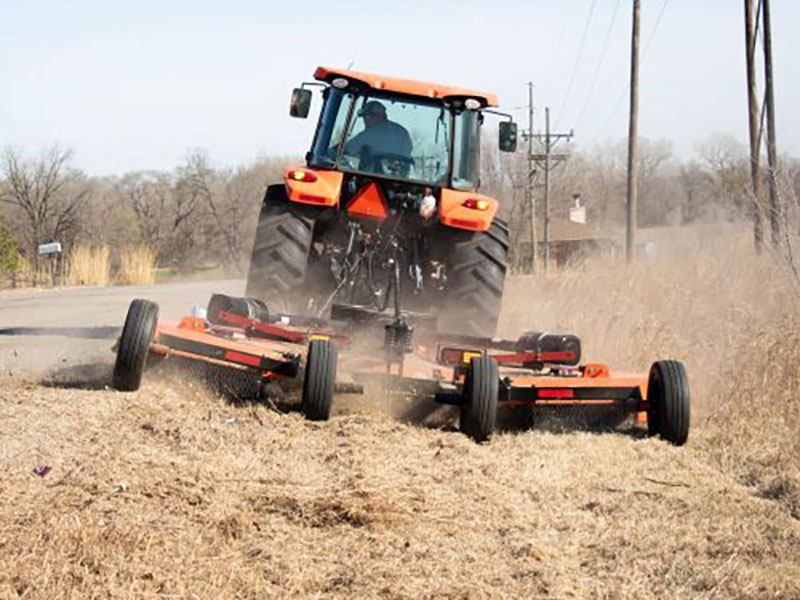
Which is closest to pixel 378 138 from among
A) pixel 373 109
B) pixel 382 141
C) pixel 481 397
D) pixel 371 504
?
pixel 382 141

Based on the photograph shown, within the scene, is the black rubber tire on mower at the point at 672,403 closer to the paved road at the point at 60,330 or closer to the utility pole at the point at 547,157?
the paved road at the point at 60,330

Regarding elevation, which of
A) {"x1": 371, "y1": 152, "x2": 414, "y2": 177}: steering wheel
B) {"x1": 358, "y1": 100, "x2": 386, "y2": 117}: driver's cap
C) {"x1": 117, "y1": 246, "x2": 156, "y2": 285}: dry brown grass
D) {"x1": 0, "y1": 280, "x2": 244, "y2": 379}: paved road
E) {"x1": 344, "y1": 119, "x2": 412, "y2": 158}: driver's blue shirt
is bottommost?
{"x1": 117, "y1": 246, "x2": 156, "y2": 285}: dry brown grass

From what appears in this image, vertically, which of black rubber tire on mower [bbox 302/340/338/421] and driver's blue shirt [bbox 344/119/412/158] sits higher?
driver's blue shirt [bbox 344/119/412/158]

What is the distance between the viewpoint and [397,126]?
27.8 feet

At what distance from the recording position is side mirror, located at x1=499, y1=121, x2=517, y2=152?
8.95 m

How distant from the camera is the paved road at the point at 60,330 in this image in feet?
26.5

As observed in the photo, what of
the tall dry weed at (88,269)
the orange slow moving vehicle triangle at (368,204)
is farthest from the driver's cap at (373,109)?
the tall dry weed at (88,269)

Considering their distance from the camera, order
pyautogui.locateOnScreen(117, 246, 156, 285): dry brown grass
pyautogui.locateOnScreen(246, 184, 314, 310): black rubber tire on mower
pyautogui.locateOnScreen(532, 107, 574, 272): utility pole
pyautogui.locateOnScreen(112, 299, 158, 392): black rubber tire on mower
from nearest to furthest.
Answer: pyautogui.locateOnScreen(112, 299, 158, 392): black rubber tire on mower
pyautogui.locateOnScreen(246, 184, 314, 310): black rubber tire on mower
pyautogui.locateOnScreen(117, 246, 156, 285): dry brown grass
pyautogui.locateOnScreen(532, 107, 574, 272): utility pole

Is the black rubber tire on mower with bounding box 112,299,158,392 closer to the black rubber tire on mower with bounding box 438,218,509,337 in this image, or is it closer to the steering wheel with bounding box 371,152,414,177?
the steering wheel with bounding box 371,152,414,177

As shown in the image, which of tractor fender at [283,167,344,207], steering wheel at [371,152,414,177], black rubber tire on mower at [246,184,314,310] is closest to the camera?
tractor fender at [283,167,344,207]

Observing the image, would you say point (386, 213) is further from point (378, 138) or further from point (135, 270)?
point (135, 270)

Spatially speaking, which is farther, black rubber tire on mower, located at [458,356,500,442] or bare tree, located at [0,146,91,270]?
bare tree, located at [0,146,91,270]

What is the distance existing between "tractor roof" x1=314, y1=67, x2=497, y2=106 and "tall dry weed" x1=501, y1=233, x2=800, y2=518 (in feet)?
8.92

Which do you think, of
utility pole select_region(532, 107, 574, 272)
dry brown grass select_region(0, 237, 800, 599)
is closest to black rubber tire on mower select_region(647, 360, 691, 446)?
dry brown grass select_region(0, 237, 800, 599)
